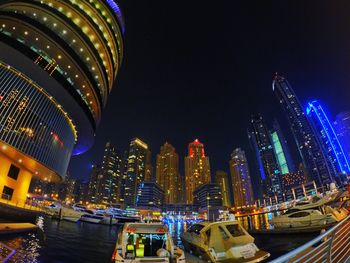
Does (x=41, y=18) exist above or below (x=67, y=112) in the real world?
above

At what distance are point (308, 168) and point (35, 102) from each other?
18528 cm

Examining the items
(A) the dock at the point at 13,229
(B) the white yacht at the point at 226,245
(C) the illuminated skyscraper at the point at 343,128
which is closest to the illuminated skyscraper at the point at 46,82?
(A) the dock at the point at 13,229

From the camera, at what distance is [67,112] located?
45.9m

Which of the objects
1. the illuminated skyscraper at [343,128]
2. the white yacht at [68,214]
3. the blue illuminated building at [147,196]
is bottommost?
the white yacht at [68,214]

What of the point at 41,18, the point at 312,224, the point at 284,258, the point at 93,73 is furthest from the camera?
the point at 93,73

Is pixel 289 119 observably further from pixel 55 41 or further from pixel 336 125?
pixel 55 41

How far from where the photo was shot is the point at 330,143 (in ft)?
398

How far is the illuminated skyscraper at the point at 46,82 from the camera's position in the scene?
111 ft

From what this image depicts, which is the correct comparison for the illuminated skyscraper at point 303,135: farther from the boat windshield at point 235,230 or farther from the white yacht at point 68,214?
the boat windshield at point 235,230

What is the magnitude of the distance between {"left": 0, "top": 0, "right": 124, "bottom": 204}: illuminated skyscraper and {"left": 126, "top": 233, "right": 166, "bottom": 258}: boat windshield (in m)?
32.0

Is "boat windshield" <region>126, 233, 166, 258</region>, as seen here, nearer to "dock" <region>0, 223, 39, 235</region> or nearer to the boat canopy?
the boat canopy

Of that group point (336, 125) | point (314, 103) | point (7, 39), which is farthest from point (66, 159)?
point (336, 125)

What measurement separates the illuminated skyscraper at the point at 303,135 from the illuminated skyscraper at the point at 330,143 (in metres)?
6.57

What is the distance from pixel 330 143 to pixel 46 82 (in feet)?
471
